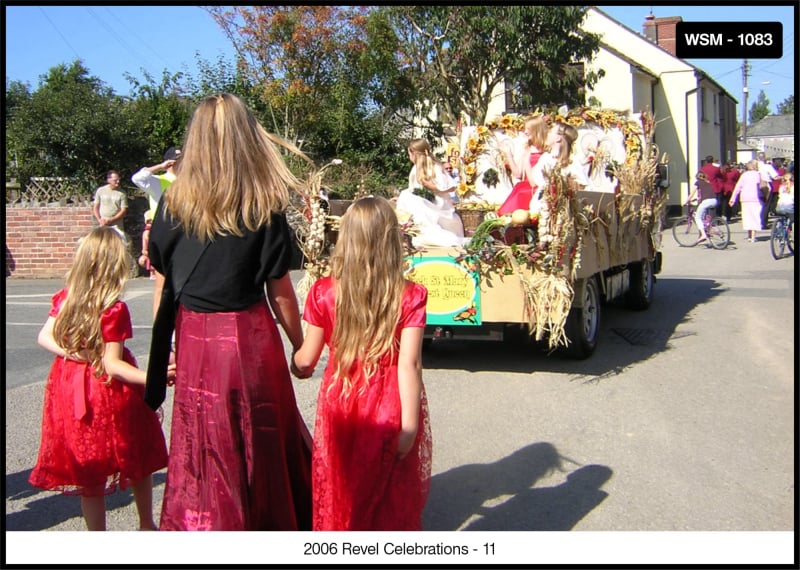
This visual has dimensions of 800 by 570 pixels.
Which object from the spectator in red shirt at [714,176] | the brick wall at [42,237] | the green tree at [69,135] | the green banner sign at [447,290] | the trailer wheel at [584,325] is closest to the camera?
the green banner sign at [447,290]

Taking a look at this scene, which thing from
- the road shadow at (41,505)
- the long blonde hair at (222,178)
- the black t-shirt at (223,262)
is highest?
the long blonde hair at (222,178)

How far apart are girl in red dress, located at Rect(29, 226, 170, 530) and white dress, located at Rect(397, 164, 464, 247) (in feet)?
11.8

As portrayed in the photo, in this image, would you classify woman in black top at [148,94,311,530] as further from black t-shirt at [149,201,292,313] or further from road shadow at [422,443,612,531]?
road shadow at [422,443,612,531]

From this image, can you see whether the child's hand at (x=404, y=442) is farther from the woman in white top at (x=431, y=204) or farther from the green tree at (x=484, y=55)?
the green tree at (x=484, y=55)

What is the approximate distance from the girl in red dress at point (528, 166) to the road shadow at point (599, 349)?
4.44 feet

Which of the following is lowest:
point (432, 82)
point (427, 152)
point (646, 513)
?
point (646, 513)

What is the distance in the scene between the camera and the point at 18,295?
43.7 ft

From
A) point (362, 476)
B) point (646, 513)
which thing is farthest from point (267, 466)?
point (646, 513)

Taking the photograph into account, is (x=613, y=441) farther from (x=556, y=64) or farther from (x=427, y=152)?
(x=556, y=64)

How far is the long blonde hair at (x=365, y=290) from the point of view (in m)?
3.12

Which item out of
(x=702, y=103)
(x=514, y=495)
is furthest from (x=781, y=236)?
(x=702, y=103)

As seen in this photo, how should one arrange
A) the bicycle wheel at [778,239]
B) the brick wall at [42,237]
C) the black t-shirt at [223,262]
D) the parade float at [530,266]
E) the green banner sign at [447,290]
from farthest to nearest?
the brick wall at [42,237], the bicycle wheel at [778,239], the green banner sign at [447,290], the parade float at [530,266], the black t-shirt at [223,262]

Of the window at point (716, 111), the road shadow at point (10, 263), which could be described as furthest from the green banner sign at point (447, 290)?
the window at point (716, 111)

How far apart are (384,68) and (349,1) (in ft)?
53.0
